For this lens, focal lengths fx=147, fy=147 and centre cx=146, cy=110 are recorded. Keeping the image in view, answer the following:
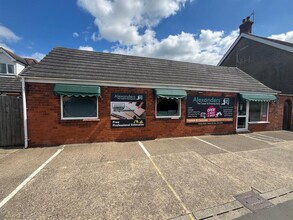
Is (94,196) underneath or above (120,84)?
underneath

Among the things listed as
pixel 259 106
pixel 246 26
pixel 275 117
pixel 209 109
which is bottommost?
pixel 275 117

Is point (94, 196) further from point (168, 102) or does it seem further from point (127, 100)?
point (168, 102)

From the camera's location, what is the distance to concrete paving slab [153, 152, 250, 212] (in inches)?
123

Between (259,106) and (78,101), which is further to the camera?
(259,106)

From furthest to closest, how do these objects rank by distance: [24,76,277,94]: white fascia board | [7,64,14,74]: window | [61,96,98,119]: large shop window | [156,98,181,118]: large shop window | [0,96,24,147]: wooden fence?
[7,64,14,74]: window → [156,98,181,118]: large shop window → [61,96,98,119]: large shop window → [24,76,277,94]: white fascia board → [0,96,24,147]: wooden fence

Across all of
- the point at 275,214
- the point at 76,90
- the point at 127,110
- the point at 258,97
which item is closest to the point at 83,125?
the point at 76,90

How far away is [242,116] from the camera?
32.4 ft

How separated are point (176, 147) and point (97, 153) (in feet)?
11.1

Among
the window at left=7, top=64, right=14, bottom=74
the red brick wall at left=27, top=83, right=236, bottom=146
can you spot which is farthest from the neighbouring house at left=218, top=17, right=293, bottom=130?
the window at left=7, top=64, right=14, bottom=74

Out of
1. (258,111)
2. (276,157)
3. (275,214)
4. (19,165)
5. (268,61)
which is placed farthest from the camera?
(268,61)

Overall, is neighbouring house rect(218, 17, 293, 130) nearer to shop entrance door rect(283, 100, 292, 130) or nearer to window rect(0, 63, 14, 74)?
shop entrance door rect(283, 100, 292, 130)

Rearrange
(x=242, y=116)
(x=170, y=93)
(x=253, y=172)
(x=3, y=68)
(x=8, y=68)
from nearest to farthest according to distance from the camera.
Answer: (x=253, y=172) → (x=170, y=93) → (x=242, y=116) → (x=3, y=68) → (x=8, y=68)

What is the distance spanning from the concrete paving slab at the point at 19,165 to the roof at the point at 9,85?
10.6 metres

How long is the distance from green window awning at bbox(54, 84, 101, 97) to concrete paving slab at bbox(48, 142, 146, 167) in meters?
2.34
